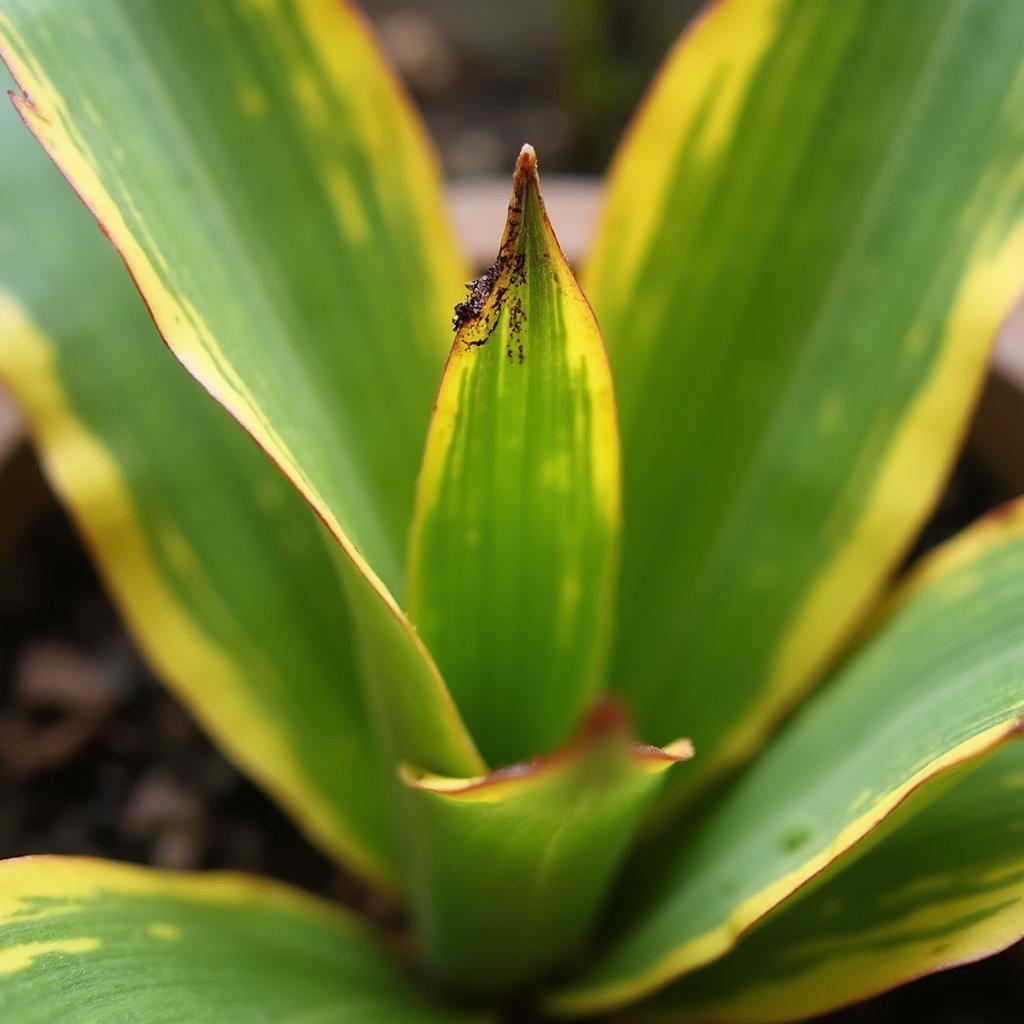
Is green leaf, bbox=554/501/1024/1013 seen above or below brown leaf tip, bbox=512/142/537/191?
below

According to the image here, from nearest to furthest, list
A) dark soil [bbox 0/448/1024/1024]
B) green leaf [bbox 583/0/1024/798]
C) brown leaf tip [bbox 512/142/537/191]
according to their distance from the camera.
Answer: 1. brown leaf tip [bbox 512/142/537/191]
2. green leaf [bbox 583/0/1024/798]
3. dark soil [bbox 0/448/1024/1024]

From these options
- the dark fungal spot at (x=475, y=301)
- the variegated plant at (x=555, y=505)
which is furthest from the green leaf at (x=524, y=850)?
the dark fungal spot at (x=475, y=301)

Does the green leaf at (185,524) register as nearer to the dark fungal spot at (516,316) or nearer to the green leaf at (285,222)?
the green leaf at (285,222)

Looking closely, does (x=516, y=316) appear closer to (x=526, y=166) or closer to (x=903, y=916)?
(x=526, y=166)

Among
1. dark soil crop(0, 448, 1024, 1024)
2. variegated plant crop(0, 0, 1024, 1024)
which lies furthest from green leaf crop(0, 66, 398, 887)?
dark soil crop(0, 448, 1024, 1024)

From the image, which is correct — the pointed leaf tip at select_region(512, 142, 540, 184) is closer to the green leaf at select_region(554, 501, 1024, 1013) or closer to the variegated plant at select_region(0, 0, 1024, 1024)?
the variegated plant at select_region(0, 0, 1024, 1024)

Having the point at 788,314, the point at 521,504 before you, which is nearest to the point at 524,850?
the point at 521,504
